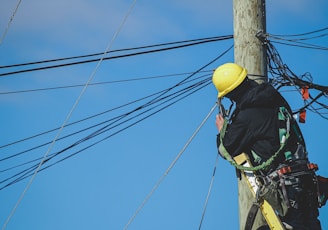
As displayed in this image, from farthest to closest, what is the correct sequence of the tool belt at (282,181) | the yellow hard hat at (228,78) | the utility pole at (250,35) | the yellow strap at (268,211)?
the utility pole at (250,35) → the yellow hard hat at (228,78) → the yellow strap at (268,211) → the tool belt at (282,181)

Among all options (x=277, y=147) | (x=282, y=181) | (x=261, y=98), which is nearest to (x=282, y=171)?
(x=282, y=181)

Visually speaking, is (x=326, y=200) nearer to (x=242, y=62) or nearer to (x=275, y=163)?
(x=275, y=163)

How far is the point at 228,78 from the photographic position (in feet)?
21.1

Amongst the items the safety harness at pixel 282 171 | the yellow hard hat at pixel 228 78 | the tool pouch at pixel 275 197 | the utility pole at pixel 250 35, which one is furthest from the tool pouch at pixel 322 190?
the utility pole at pixel 250 35

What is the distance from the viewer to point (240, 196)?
7.16 m

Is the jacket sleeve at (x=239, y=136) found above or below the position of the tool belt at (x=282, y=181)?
above

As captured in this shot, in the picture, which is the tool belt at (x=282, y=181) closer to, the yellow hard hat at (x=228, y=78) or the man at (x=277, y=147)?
the man at (x=277, y=147)

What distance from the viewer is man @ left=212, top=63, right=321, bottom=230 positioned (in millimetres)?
6004

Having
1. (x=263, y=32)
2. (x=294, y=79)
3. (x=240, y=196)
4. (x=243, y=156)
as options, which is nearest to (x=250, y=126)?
(x=243, y=156)

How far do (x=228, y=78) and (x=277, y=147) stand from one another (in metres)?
0.92

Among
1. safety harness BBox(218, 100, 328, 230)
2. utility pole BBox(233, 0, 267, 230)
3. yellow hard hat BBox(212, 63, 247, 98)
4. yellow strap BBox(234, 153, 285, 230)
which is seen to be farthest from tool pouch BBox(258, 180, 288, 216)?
utility pole BBox(233, 0, 267, 230)

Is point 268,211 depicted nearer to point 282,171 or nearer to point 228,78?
point 282,171

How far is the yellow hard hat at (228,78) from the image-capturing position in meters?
6.39

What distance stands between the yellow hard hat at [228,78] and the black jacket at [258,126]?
0.29 meters
